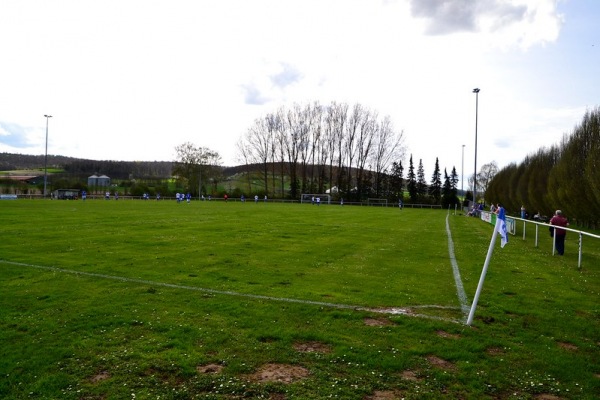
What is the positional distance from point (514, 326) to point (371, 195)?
87784 mm

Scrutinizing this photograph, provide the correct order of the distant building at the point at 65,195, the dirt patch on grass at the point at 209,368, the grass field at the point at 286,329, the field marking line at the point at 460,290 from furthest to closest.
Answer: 1. the distant building at the point at 65,195
2. the field marking line at the point at 460,290
3. the dirt patch on grass at the point at 209,368
4. the grass field at the point at 286,329

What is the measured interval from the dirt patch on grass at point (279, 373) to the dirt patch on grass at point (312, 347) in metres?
0.48

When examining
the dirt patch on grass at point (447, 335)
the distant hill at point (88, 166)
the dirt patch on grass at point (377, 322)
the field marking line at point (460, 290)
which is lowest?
the dirt patch on grass at point (447, 335)

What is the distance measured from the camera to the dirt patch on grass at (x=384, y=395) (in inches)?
167

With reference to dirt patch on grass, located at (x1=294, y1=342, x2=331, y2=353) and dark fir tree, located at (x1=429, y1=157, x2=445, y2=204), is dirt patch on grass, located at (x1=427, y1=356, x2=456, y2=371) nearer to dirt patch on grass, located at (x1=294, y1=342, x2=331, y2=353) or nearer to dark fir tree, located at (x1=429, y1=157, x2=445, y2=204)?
dirt patch on grass, located at (x1=294, y1=342, x2=331, y2=353)

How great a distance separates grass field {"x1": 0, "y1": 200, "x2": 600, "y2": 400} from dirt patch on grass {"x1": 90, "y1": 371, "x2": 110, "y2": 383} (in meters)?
0.03

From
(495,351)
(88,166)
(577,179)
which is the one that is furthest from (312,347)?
(88,166)

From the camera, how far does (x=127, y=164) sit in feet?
465

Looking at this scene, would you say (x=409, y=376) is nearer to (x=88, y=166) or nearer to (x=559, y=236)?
(x=559, y=236)

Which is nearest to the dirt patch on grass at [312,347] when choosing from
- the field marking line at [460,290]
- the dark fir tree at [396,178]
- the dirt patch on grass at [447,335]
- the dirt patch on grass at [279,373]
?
the dirt patch on grass at [279,373]

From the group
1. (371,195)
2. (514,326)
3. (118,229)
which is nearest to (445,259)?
(514,326)

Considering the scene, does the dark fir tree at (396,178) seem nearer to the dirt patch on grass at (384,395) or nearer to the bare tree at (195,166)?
the bare tree at (195,166)

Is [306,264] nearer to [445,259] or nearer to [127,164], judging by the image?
[445,259]

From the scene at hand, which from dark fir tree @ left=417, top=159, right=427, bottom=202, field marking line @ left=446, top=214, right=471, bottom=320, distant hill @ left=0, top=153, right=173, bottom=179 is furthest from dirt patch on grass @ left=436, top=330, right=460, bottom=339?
distant hill @ left=0, top=153, right=173, bottom=179
